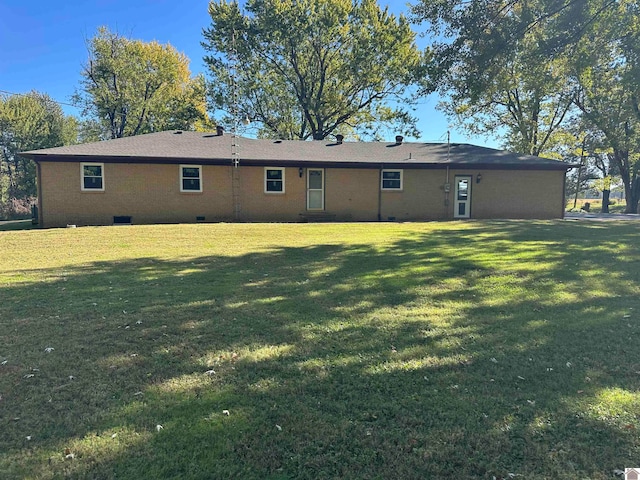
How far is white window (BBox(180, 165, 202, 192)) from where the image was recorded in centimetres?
1667

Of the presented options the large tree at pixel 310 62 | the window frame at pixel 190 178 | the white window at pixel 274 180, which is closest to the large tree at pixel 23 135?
the large tree at pixel 310 62

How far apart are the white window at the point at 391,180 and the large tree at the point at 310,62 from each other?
11.6 meters

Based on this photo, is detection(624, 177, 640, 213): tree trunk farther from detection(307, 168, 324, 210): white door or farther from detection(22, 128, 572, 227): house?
detection(307, 168, 324, 210): white door

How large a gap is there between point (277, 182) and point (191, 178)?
3524mm

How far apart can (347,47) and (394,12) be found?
13.1 ft

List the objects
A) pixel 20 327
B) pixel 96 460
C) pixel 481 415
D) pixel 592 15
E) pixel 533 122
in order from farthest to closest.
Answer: pixel 533 122 → pixel 592 15 → pixel 20 327 → pixel 481 415 → pixel 96 460

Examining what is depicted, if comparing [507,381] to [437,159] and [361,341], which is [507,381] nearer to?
[361,341]

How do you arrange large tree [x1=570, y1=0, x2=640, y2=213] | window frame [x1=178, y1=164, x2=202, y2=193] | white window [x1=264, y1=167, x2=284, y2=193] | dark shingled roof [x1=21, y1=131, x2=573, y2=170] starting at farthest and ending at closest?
white window [x1=264, y1=167, x2=284, y2=193]
window frame [x1=178, y1=164, x2=202, y2=193]
dark shingled roof [x1=21, y1=131, x2=573, y2=170]
large tree [x1=570, y1=0, x2=640, y2=213]

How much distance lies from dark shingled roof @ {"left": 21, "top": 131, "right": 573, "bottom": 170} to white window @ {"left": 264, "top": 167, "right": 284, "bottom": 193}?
47 cm

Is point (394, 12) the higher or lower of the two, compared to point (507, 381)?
higher

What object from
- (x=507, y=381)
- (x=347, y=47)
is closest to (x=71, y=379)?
(x=507, y=381)

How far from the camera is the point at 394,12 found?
28.5m

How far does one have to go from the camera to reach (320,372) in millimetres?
3320

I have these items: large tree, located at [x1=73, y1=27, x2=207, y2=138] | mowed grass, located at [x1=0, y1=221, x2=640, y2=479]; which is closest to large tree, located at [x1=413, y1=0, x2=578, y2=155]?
mowed grass, located at [x1=0, y1=221, x2=640, y2=479]
